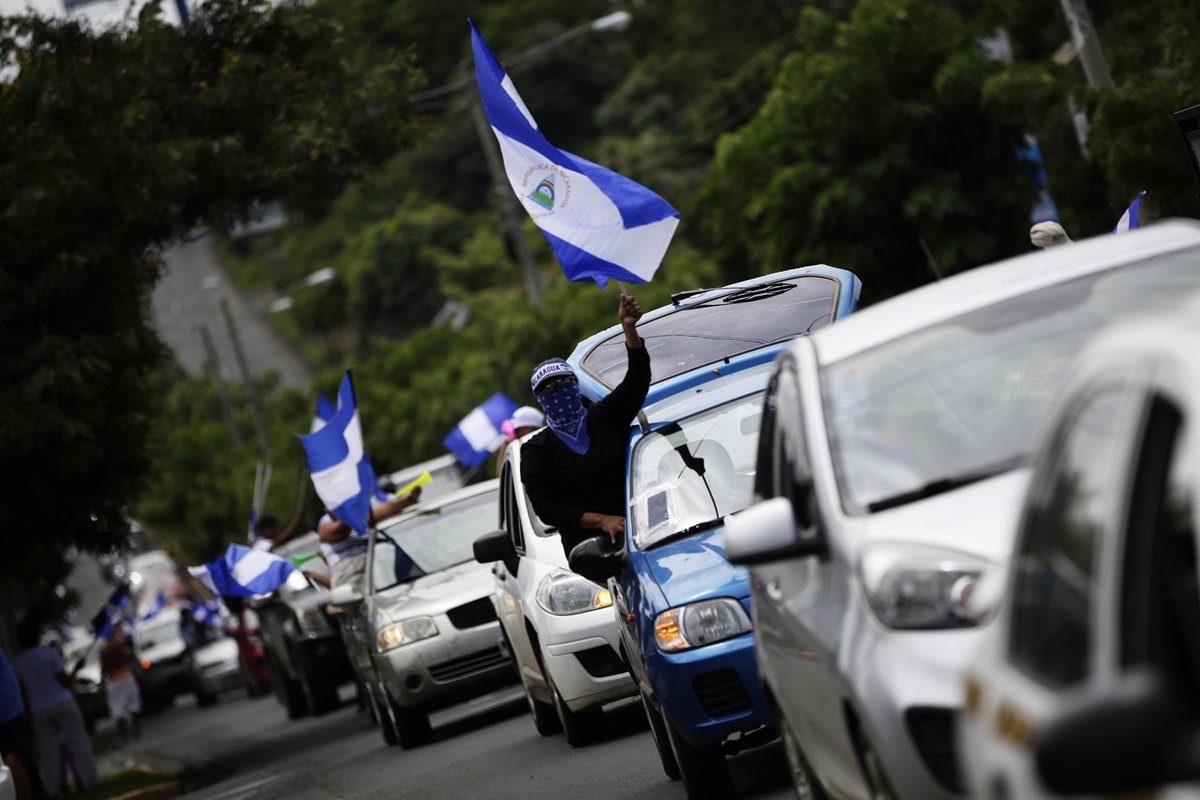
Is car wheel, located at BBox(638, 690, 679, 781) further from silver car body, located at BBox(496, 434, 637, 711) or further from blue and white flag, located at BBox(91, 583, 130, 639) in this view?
blue and white flag, located at BBox(91, 583, 130, 639)

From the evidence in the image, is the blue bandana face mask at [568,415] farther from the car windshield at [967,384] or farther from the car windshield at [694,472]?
the car windshield at [967,384]

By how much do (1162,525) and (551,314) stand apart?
1173 inches

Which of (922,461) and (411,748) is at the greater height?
(922,461)

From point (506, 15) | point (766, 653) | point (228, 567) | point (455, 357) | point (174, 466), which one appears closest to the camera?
point (766, 653)

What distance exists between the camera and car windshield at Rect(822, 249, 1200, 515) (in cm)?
530

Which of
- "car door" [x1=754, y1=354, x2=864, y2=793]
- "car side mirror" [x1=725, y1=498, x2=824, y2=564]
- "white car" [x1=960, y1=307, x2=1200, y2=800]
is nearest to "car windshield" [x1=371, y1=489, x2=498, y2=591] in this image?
"car door" [x1=754, y1=354, x2=864, y2=793]

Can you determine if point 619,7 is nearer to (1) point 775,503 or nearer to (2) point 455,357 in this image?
(2) point 455,357

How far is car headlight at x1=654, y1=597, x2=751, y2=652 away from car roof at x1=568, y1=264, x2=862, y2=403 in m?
2.37

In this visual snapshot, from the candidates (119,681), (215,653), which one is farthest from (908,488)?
(215,653)

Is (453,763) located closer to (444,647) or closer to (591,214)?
(444,647)

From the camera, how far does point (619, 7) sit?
10731cm


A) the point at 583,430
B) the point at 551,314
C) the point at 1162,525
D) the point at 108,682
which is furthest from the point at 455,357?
the point at 1162,525

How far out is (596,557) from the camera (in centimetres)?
889

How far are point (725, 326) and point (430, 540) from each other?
16.9 feet
